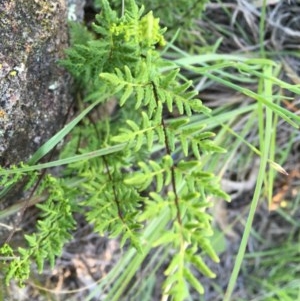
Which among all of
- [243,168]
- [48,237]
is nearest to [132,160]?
[48,237]

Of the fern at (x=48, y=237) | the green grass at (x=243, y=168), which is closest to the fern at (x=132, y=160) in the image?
the fern at (x=48, y=237)

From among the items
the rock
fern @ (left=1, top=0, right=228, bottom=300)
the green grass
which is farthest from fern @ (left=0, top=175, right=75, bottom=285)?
the green grass

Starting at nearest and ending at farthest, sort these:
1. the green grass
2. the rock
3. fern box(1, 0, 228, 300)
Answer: fern box(1, 0, 228, 300) < the rock < the green grass

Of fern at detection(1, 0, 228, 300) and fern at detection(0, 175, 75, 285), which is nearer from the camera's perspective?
fern at detection(1, 0, 228, 300)

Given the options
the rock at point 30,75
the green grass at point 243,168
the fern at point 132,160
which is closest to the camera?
the fern at point 132,160

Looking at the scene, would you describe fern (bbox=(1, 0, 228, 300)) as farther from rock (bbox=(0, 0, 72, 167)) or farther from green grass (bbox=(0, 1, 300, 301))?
green grass (bbox=(0, 1, 300, 301))

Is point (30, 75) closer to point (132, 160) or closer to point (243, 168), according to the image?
point (132, 160)

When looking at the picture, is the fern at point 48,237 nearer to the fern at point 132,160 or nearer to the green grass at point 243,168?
the fern at point 132,160
